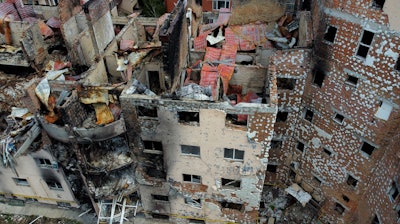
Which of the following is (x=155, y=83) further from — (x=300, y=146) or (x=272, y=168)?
(x=272, y=168)

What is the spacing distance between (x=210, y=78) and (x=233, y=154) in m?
5.10

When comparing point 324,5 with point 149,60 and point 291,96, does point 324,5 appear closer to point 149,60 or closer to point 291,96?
point 291,96

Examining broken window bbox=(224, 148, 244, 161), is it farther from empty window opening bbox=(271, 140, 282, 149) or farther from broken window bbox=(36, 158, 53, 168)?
broken window bbox=(36, 158, 53, 168)

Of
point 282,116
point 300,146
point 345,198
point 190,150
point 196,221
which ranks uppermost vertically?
point 190,150

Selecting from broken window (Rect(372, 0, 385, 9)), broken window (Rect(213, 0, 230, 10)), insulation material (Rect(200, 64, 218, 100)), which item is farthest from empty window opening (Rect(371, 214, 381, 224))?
broken window (Rect(213, 0, 230, 10))

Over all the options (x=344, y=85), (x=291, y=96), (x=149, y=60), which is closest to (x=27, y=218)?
(x=149, y=60)

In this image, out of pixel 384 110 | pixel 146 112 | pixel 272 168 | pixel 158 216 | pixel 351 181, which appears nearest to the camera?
pixel 146 112

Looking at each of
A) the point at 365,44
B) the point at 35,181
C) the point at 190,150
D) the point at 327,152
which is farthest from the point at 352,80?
the point at 35,181

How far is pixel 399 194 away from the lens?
20.2 metres

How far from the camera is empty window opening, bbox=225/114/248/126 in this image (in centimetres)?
2024

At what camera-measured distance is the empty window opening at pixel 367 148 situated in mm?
23550

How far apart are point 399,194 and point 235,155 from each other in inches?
396

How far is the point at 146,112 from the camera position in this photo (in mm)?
21219

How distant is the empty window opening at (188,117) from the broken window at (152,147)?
2.73 m
